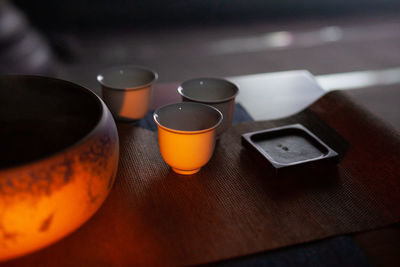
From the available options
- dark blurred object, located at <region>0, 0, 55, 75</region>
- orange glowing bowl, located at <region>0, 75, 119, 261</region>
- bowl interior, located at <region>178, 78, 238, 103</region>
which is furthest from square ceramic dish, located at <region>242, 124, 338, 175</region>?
dark blurred object, located at <region>0, 0, 55, 75</region>

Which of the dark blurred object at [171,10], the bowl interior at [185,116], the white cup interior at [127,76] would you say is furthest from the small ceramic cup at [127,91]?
the dark blurred object at [171,10]

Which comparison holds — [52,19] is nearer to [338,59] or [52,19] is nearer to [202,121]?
[338,59]

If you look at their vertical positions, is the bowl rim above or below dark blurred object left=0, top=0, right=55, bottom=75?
above

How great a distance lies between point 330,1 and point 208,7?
91cm

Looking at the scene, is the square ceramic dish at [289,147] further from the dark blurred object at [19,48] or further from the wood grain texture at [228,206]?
the dark blurred object at [19,48]

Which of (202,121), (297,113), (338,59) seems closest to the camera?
(202,121)

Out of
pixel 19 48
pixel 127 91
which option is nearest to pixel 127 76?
pixel 127 91

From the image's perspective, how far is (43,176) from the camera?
0.33 metres

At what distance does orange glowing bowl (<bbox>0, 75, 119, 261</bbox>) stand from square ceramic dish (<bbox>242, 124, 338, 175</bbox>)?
23 centimetres

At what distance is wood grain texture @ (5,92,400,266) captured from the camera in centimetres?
42

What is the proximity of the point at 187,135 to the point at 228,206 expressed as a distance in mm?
→ 100

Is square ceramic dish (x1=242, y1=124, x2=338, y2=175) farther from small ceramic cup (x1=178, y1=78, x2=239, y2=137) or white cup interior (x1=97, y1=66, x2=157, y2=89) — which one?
white cup interior (x1=97, y1=66, x2=157, y2=89)

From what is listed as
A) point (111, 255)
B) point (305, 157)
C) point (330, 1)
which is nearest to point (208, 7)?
point (330, 1)

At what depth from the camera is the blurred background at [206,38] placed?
1.90 meters
